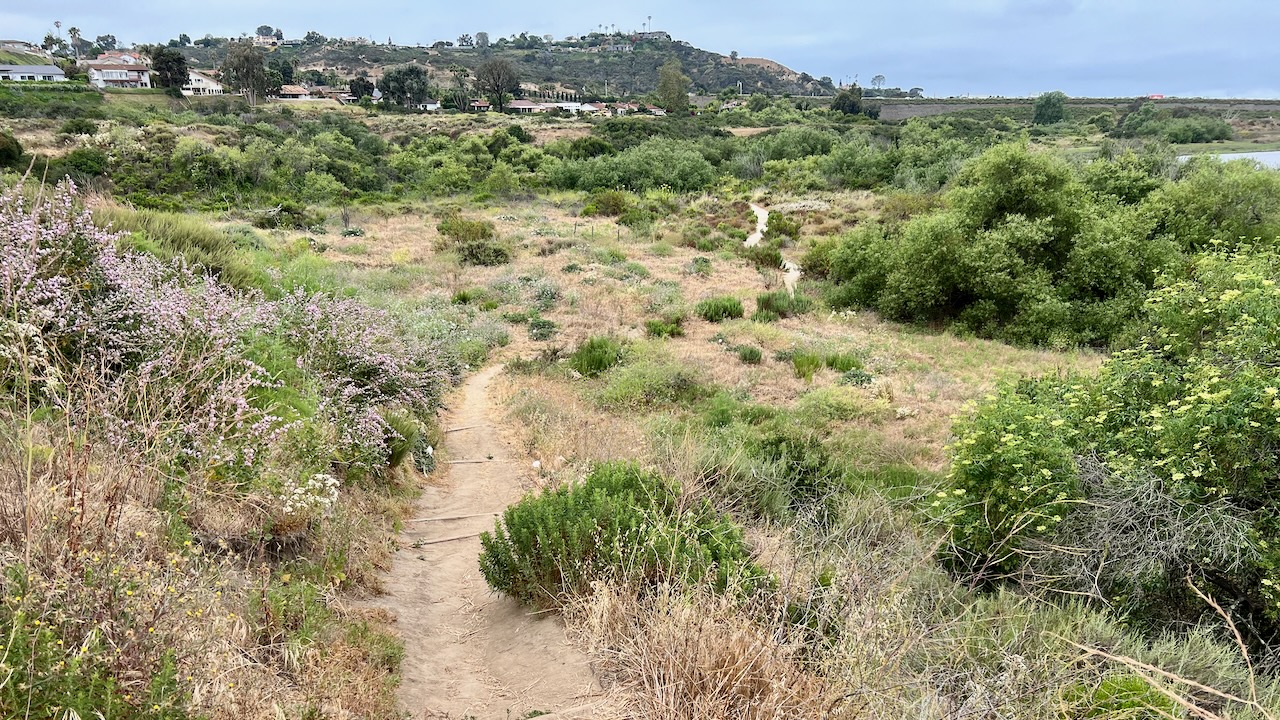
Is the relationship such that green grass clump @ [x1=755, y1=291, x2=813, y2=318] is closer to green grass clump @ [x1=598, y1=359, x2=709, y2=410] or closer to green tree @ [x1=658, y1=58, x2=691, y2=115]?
green grass clump @ [x1=598, y1=359, x2=709, y2=410]

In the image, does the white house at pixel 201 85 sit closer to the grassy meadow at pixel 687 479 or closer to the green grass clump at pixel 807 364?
the grassy meadow at pixel 687 479

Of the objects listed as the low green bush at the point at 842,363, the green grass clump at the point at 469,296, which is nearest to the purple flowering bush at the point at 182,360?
the low green bush at the point at 842,363

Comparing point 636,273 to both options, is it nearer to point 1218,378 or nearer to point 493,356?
point 493,356

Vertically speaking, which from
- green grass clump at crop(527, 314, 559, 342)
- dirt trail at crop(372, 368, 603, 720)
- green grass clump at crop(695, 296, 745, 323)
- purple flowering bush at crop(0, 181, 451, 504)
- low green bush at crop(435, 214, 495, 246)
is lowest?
dirt trail at crop(372, 368, 603, 720)

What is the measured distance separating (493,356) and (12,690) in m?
9.57

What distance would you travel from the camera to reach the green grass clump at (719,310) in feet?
47.2

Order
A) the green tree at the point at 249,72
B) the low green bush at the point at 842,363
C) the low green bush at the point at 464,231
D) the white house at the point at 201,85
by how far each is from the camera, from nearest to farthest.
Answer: the low green bush at the point at 842,363, the low green bush at the point at 464,231, the green tree at the point at 249,72, the white house at the point at 201,85

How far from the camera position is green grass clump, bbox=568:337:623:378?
10.4 m

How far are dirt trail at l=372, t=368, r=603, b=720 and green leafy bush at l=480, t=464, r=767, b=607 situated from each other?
23cm

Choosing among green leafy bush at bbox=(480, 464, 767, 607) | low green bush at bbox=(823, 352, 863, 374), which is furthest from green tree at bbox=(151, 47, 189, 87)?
green leafy bush at bbox=(480, 464, 767, 607)

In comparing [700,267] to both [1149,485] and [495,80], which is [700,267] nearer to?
[1149,485]

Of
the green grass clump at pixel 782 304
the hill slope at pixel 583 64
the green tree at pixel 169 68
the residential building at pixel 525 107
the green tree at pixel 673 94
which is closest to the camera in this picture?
the green grass clump at pixel 782 304

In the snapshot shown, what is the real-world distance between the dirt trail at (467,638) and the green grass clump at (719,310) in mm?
8846

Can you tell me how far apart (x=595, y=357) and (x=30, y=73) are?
86.9 metres
